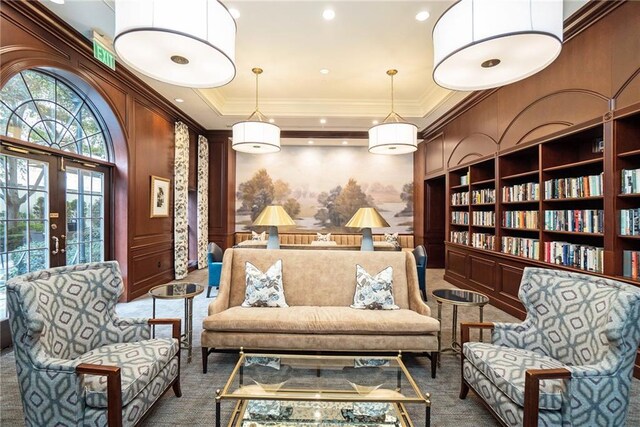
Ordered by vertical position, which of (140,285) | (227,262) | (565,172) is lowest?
(140,285)

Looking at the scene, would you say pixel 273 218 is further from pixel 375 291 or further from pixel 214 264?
pixel 214 264

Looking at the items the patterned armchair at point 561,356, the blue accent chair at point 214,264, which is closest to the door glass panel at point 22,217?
the blue accent chair at point 214,264

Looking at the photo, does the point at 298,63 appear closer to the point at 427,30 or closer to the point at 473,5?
the point at 427,30

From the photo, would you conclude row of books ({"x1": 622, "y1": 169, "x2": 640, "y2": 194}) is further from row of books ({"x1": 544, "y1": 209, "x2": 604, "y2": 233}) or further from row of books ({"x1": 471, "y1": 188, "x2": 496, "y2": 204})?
row of books ({"x1": 471, "y1": 188, "x2": 496, "y2": 204})

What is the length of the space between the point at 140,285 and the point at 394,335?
13.7 ft

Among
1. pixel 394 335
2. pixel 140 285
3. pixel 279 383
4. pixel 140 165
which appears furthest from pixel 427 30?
pixel 140 285

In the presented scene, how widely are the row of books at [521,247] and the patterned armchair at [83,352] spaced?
4.00 meters

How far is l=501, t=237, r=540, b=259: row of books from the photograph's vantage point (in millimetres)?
3688

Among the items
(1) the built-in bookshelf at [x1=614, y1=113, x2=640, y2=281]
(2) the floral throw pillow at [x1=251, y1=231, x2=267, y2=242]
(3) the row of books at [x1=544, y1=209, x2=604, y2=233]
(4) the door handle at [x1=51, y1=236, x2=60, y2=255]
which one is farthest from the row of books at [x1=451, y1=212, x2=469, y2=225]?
(4) the door handle at [x1=51, y1=236, x2=60, y2=255]

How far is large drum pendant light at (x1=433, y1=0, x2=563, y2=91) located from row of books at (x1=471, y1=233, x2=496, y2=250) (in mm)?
3019

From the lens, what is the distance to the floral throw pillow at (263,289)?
9.23ft

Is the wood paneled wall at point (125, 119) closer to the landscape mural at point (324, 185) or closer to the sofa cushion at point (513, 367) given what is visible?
the landscape mural at point (324, 185)

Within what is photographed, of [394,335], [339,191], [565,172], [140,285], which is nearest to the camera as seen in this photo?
[394,335]

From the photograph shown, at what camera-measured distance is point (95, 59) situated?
3.75 m
